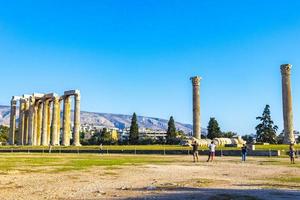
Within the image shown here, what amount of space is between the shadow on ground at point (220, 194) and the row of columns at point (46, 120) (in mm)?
66237

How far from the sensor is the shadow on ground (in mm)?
10527

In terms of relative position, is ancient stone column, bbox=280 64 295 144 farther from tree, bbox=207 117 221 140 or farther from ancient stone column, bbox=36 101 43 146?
ancient stone column, bbox=36 101 43 146

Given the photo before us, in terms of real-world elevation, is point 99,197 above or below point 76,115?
below

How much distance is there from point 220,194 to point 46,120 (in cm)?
7239

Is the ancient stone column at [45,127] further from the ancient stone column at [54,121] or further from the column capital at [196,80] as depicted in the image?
the column capital at [196,80]

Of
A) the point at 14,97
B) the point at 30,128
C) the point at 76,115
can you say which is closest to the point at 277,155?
the point at 76,115

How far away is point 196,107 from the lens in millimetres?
64750

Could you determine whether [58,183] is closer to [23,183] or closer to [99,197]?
[23,183]

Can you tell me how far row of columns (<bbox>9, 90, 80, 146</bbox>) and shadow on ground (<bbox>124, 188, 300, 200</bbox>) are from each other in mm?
66237

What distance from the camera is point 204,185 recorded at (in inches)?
540

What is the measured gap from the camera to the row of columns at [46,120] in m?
78.2

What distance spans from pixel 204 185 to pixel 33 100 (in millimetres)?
73168

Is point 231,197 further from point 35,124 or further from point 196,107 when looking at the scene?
point 35,124

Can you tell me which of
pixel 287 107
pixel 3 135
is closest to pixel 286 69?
pixel 287 107
